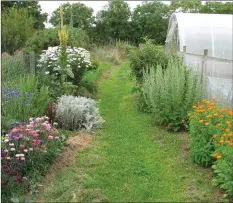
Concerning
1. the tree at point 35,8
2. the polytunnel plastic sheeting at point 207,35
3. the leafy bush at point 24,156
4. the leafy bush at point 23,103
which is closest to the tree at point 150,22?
the tree at point 35,8

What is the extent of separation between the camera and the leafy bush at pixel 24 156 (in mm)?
4691

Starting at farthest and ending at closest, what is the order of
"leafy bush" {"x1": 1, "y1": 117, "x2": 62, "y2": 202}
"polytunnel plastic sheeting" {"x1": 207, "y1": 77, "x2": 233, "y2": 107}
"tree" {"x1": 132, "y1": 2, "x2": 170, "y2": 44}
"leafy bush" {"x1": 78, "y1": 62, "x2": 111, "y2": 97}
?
"tree" {"x1": 132, "y1": 2, "x2": 170, "y2": 44}
"leafy bush" {"x1": 78, "y1": 62, "x2": 111, "y2": 97}
"polytunnel plastic sheeting" {"x1": 207, "y1": 77, "x2": 233, "y2": 107}
"leafy bush" {"x1": 1, "y1": 117, "x2": 62, "y2": 202}

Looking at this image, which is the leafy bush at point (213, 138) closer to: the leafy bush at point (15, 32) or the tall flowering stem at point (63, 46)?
the tall flowering stem at point (63, 46)

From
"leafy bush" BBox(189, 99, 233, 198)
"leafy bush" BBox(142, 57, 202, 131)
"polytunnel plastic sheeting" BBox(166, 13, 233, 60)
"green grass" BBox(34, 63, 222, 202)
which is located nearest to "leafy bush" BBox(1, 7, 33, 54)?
"polytunnel plastic sheeting" BBox(166, 13, 233, 60)

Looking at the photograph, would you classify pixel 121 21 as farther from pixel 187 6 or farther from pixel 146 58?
pixel 146 58

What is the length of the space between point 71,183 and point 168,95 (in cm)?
336

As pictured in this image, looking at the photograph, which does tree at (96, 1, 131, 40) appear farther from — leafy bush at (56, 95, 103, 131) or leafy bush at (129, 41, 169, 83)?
leafy bush at (56, 95, 103, 131)

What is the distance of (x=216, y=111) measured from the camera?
5578mm

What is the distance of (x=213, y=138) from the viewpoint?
5.32 meters

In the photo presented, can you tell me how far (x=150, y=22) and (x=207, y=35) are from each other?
15367 mm

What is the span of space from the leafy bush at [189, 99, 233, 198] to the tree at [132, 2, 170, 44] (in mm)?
22109

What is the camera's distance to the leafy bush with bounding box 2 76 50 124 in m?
6.77

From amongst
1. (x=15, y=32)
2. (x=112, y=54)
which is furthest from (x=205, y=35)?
(x=112, y=54)

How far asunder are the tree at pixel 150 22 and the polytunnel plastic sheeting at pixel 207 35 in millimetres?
13729
